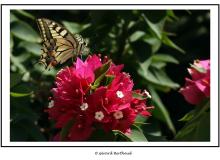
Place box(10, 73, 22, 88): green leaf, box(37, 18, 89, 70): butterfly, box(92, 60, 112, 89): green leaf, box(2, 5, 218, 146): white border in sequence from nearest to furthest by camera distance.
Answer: box(92, 60, 112, 89): green leaf, box(2, 5, 218, 146): white border, box(37, 18, 89, 70): butterfly, box(10, 73, 22, 88): green leaf

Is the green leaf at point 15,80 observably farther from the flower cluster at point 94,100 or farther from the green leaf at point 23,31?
the green leaf at point 23,31

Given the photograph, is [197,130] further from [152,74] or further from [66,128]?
[152,74]

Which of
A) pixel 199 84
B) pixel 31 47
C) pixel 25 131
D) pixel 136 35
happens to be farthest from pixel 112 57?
pixel 199 84

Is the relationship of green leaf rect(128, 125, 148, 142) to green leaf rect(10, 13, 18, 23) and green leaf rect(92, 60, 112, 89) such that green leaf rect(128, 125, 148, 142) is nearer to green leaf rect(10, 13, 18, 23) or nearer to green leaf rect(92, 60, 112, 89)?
green leaf rect(92, 60, 112, 89)

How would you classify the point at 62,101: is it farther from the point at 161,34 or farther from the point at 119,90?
the point at 161,34

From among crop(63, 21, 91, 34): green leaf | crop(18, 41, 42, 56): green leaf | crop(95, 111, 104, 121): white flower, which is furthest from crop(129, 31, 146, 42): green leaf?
crop(95, 111, 104, 121): white flower
